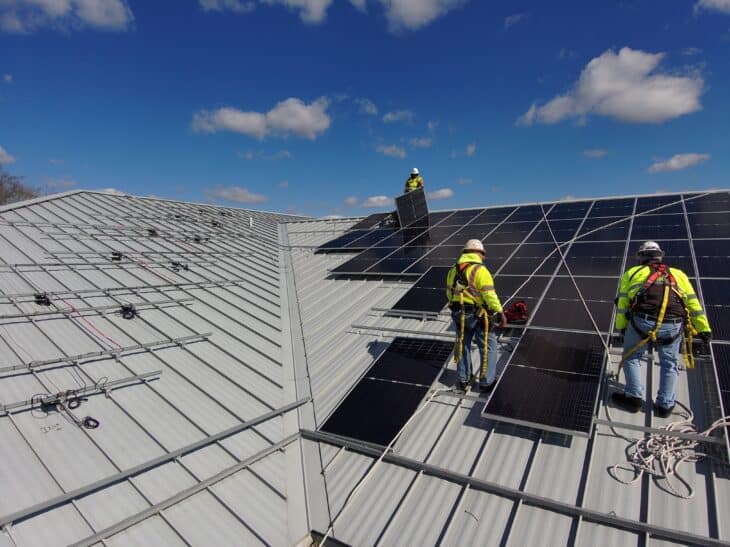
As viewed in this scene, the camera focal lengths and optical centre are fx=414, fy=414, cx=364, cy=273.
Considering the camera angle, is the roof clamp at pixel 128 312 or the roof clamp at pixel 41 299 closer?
the roof clamp at pixel 41 299

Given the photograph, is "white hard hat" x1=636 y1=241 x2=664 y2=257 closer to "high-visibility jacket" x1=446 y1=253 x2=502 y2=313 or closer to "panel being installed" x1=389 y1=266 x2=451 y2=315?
"high-visibility jacket" x1=446 y1=253 x2=502 y2=313

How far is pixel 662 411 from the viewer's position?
17.3 ft

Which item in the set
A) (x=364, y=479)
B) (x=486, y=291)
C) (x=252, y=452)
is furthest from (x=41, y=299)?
(x=486, y=291)

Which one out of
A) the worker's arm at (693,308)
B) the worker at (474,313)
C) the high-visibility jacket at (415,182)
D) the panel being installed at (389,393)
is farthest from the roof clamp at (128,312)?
the high-visibility jacket at (415,182)

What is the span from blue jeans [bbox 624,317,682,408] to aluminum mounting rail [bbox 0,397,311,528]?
4726mm

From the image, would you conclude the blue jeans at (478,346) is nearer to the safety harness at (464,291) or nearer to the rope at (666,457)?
the safety harness at (464,291)

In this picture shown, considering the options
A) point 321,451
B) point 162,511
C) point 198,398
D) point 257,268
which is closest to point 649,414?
point 321,451

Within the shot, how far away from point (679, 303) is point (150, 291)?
10.7m

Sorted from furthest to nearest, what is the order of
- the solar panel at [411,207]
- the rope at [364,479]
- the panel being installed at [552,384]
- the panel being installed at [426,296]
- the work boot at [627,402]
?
the solar panel at [411,207], the panel being installed at [426,296], the work boot at [627,402], the panel being installed at [552,384], the rope at [364,479]

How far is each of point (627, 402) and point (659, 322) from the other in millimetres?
1165

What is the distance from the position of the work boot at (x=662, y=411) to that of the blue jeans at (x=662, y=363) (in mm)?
37

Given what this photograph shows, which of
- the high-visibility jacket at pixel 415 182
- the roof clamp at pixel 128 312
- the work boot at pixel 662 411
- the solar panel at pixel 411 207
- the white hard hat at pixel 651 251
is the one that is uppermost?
the high-visibility jacket at pixel 415 182

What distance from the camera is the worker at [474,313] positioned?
6254mm

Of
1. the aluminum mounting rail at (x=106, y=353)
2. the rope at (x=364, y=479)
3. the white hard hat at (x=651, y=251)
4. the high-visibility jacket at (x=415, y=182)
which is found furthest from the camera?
the high-visibility jacket at (x=415, y=182)
